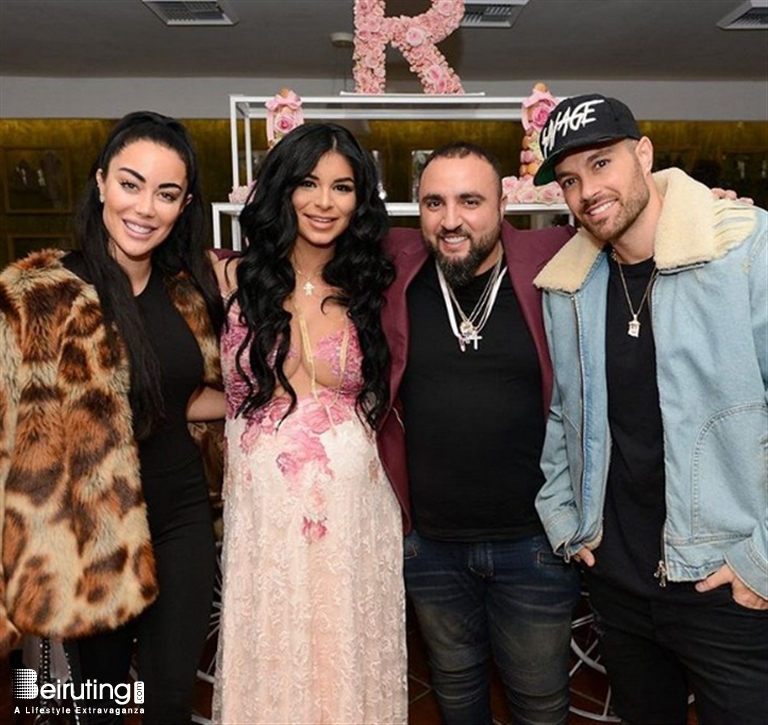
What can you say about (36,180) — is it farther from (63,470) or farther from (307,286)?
(63,470)

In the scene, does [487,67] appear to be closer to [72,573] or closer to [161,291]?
[161,291]

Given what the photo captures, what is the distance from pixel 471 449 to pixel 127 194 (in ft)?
3.34

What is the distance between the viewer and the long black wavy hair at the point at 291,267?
194cm

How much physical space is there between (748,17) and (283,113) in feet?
12.6

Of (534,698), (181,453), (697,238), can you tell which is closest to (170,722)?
(181,453)

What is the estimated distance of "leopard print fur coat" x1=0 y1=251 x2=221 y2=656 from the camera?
1.63 m

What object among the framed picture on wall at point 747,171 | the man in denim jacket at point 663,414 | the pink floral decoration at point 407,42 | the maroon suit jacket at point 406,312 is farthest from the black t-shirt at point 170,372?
the framed picture on wall at point 747,171

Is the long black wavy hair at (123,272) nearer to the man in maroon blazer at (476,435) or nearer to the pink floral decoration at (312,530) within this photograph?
the pink floral decoration at (312,530)

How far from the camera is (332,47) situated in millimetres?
5680

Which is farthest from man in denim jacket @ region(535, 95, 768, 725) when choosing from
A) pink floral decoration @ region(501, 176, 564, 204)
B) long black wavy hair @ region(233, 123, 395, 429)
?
pink floral decoration @ region(501, 176, 564, 204)

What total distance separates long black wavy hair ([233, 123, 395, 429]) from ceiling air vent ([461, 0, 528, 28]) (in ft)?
10.5

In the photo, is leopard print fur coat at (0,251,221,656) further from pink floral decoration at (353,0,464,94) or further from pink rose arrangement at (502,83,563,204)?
pink floral decoration at (353,0,464,94)

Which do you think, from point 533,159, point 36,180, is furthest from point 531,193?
point 36,180

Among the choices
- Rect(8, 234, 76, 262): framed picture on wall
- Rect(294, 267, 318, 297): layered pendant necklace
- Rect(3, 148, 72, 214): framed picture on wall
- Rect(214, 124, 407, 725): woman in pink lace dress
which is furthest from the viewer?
Rect(8, 234, 76, 262): framed picture on wall
